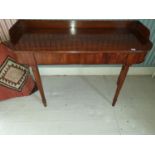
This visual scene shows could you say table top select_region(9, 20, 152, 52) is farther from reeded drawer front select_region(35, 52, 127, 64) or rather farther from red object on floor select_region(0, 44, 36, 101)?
red object on floor select_region(0, 44, 36, 101)

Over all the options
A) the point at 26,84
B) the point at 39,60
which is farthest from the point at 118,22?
A: the point at 26,84

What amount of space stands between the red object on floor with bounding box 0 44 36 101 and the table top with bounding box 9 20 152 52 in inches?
15.7

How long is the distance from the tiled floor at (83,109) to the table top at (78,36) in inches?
26.9

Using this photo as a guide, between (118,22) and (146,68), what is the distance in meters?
0.86

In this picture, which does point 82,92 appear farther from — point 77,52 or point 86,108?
point 77,52

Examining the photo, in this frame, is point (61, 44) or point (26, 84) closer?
point (61, 44)

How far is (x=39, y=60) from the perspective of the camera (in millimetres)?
1209

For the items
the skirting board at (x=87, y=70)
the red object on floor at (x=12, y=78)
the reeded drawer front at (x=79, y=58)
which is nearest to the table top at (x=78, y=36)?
the reeded drawer front at (x=79, y=58)

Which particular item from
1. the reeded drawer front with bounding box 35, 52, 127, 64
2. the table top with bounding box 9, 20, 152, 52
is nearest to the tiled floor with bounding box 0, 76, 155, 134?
the reeded drawer front with bounding box 35, 52, 127, 64

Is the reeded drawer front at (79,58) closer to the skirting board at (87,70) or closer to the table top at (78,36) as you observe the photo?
the table top at (78,36)

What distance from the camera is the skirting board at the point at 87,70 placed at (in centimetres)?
193
